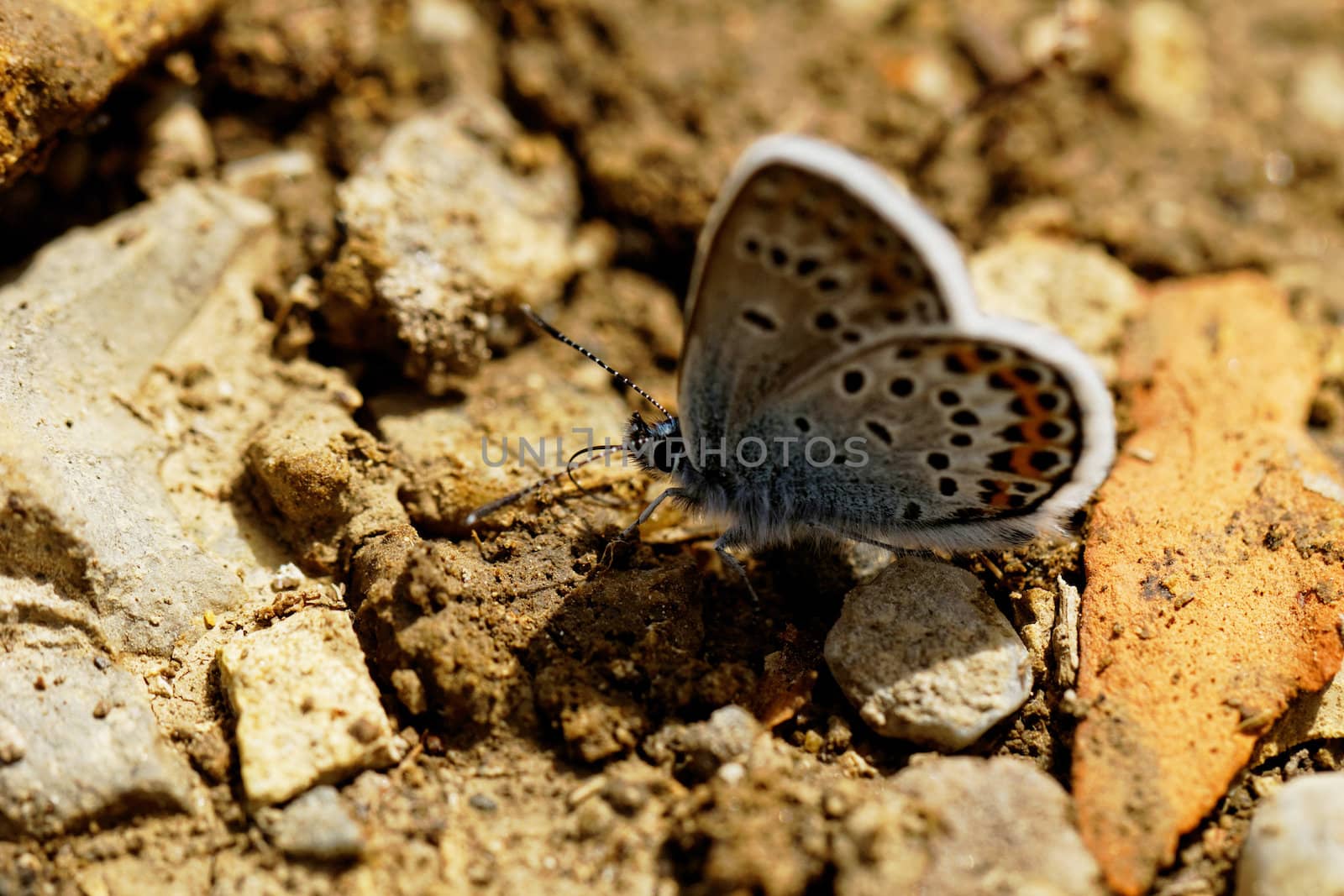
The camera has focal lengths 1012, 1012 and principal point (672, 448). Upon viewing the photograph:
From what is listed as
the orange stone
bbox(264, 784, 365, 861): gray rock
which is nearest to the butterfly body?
the orange stone

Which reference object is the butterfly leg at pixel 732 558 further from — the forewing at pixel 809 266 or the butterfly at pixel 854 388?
the forewing at pixel 809 266

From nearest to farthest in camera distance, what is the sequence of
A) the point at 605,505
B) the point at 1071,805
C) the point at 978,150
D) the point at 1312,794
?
the point at 1312,794, the point at 1071,805, the point at 605,505, the point at 978,150

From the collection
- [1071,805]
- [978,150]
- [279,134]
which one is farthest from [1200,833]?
[279,134]

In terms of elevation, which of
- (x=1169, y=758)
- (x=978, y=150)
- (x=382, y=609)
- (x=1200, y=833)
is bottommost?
(x=1200, y=833)

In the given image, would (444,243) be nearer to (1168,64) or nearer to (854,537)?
(854,537)

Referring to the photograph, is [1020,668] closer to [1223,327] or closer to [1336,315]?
[1223,327]

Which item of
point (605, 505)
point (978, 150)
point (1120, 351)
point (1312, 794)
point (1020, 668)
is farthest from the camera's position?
point (978, 150)

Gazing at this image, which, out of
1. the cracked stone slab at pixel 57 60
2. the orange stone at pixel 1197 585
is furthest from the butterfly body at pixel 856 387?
the cracked stone slab at pixel 57 60
